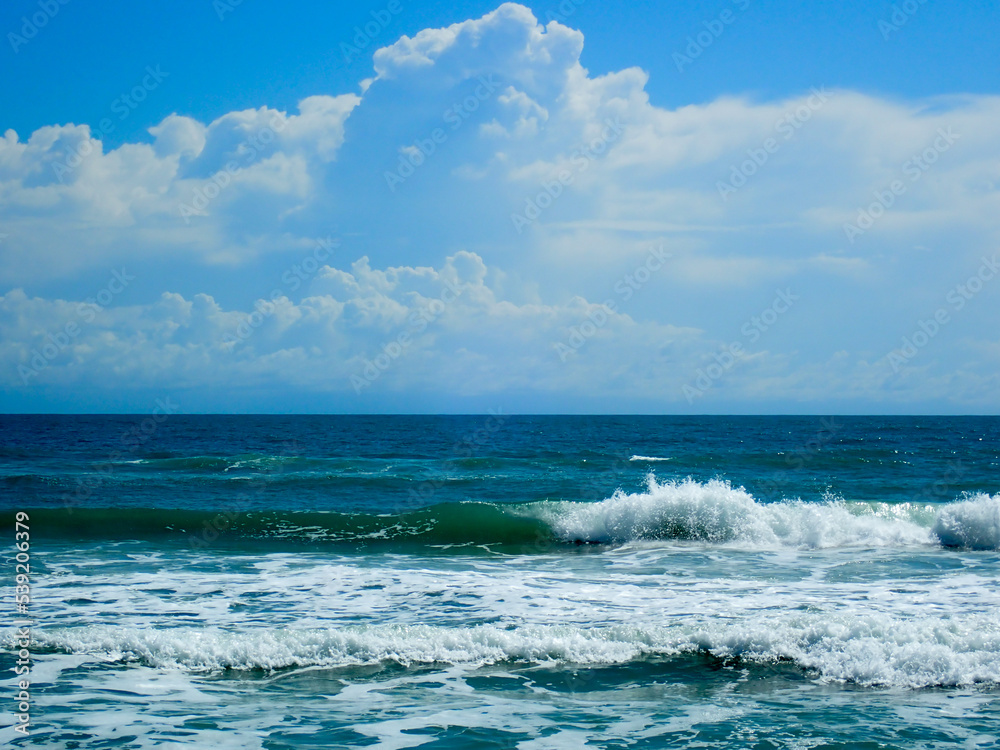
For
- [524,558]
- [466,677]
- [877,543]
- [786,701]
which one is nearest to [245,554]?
[524,558]

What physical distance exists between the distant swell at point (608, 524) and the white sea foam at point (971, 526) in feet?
0.07

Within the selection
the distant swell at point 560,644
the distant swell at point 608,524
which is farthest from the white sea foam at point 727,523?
the distant swell at point 560,644

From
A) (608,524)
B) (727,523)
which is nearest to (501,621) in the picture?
(608,524)

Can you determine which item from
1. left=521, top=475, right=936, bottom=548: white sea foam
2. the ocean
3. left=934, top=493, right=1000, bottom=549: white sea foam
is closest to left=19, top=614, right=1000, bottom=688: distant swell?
the ocean

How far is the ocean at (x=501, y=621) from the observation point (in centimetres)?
689

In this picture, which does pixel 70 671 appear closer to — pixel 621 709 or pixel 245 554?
pixel 621 709

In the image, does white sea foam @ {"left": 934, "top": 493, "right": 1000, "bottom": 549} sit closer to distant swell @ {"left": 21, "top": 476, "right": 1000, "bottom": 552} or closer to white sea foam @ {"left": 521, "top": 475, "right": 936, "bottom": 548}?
distant swell @ {"left": 21, "top": 476, "right": 1000, "bottom": 552}

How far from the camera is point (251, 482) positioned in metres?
27.7

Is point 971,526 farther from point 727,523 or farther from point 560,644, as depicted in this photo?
point 560,644

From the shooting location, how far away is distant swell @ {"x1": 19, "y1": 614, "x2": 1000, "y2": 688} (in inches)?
330

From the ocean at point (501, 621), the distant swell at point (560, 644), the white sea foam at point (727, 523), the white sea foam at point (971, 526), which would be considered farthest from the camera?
the white sea foam at point (727, 523)

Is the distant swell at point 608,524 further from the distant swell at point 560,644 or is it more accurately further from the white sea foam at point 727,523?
the distant swell at point 560,644

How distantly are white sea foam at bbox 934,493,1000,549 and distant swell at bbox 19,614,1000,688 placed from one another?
8822mm

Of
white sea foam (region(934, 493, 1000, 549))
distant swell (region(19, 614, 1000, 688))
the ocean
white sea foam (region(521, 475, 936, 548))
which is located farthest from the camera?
white sea foam (region(521, 475, 936, 548))
